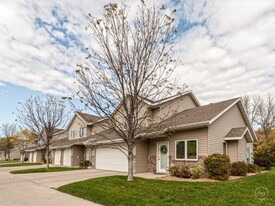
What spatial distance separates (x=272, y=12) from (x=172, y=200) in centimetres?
1076

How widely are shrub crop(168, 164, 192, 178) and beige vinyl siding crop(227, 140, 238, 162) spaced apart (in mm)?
3999

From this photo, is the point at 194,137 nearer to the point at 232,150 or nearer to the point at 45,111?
the point at 232,150

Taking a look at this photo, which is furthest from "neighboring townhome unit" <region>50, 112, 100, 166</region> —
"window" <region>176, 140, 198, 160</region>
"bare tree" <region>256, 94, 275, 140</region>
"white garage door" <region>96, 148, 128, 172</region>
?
"bare tree" <region>256, 94, 275, 140</region>

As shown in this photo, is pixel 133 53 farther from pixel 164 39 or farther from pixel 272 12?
pixel 272 12

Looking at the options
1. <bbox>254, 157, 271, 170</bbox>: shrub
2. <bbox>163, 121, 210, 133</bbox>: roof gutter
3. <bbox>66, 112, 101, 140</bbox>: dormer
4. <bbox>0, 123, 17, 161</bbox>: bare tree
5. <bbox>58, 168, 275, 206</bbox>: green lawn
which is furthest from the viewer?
<bbox>0, 123, 17, 161</bbox>: bare tree

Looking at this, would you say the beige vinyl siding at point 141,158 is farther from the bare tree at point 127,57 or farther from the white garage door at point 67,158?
the white garage door at point 67,158

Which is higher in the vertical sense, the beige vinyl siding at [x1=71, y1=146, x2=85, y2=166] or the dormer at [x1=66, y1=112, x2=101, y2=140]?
→ the dormer at [x1=66, y1=112, x2=101, y2=140]

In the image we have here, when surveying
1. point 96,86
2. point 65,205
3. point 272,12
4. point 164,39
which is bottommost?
point 65,205

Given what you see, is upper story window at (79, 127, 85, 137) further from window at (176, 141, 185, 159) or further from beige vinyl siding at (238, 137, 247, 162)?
beige vinyl siding at (238, 137, 247, 162)

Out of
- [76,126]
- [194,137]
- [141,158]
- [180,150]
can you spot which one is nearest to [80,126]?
[76,126]

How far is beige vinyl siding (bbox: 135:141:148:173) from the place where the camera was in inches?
796

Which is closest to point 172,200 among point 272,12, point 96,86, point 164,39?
point 96,86

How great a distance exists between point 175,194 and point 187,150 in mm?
7582

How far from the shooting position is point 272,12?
1278 cm
